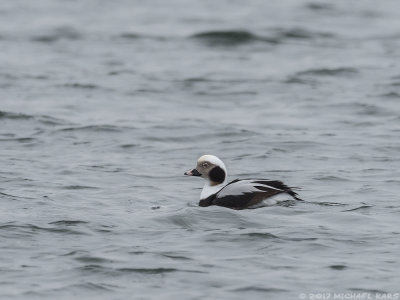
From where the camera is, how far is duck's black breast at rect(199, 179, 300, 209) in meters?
12.3

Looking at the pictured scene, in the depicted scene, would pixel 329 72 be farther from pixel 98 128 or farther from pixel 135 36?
pixel 98 128

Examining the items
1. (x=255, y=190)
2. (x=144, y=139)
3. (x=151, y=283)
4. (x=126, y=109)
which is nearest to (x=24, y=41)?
(x=126, y=109)

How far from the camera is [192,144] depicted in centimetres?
1692

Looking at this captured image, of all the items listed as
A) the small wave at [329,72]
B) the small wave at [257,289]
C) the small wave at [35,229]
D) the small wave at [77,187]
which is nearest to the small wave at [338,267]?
the small wave at [257,289]

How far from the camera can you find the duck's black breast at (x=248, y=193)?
12.3m

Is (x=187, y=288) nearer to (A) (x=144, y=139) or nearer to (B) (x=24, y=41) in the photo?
Answer: (A) (x=144, y=139)

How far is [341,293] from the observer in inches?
374

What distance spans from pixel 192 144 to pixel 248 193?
15.1 feet

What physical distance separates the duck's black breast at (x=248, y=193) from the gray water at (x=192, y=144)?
0.14m

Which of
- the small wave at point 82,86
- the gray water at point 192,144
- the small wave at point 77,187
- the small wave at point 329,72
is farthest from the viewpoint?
the small wave at point 329,72

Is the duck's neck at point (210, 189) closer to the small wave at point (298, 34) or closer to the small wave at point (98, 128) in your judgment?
the small wave at point (98, 128)

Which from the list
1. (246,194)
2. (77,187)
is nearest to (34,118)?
(77,187)

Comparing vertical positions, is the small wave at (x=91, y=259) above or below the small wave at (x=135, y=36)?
above

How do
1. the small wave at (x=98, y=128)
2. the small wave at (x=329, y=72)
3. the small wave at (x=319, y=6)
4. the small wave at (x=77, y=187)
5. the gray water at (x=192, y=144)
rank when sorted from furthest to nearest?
the small wave at (x=319, y=6) → the small wave at (x=329, y=72) → the small wave at (x=98, y=128) → the small wave at (x=77, y=187) → the gray water at (x=192, y=144)
